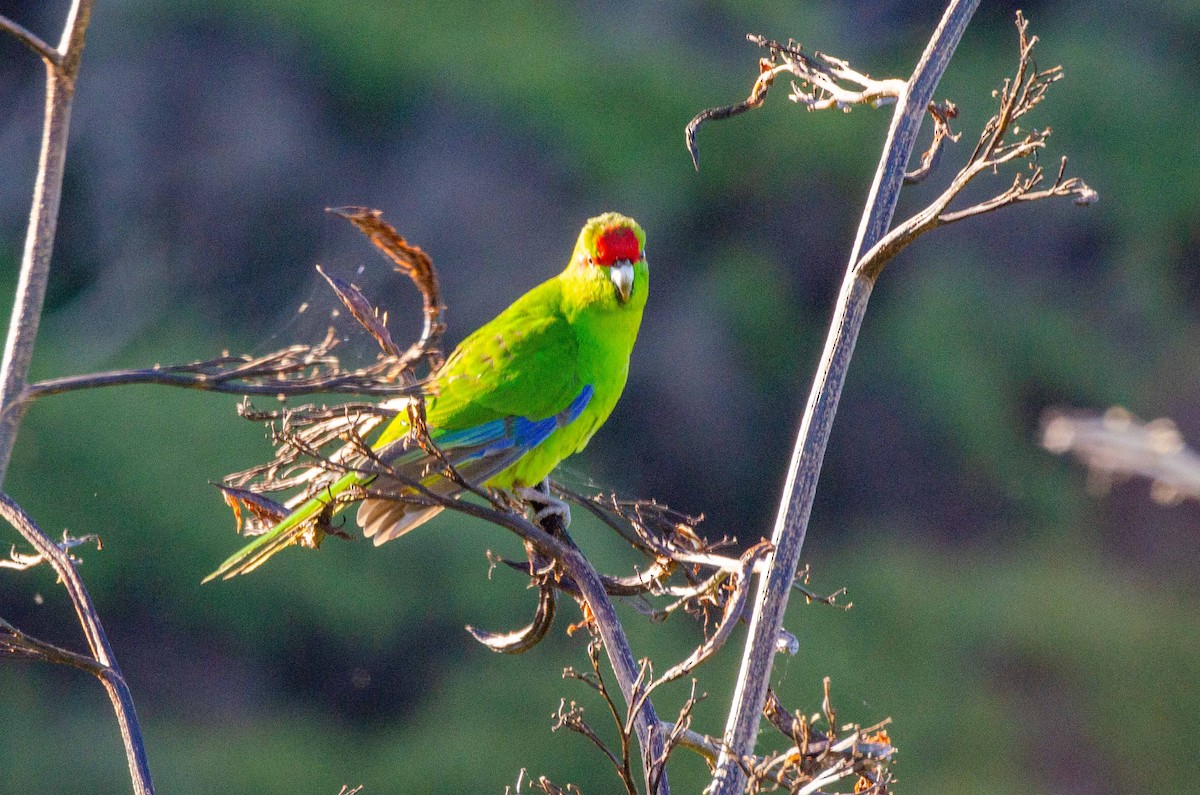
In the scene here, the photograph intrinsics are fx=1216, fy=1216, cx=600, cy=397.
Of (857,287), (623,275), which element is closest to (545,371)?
(623,275)

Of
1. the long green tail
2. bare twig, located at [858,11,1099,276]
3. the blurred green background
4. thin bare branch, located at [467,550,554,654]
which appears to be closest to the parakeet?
the long green tail

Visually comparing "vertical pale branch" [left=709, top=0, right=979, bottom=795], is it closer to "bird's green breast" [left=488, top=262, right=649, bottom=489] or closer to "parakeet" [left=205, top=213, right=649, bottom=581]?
"parakeet" [left=205, top=213, right=649, bottom=581]

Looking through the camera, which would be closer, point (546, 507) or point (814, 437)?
point (814, 437)

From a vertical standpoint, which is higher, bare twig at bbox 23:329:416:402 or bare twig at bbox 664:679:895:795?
bare twig at bbox 23:329:416:402

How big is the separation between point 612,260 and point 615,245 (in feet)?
0.12

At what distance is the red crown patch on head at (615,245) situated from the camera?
9.59 feet

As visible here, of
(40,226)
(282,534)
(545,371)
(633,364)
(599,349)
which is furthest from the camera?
(633,364)

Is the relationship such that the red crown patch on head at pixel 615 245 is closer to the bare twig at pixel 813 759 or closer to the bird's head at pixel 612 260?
the bird's head at pixel 612 260

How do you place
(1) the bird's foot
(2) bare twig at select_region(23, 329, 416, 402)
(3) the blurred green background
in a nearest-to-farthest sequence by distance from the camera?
(2) bare twig at select_region(23, 329, 416, 402) < (1) the bird's foot < (3) the blurred green background

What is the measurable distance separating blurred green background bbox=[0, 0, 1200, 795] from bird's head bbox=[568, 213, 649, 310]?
7.94 feet

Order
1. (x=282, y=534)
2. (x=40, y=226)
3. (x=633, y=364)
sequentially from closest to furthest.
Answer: (x=40, y=226) → (x=282, y=534) → (x=633, y=364)

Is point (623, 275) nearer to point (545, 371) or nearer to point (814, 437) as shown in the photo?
point (545, 371)

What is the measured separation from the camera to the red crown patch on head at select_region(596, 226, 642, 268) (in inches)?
115

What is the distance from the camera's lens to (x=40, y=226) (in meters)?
1.25
